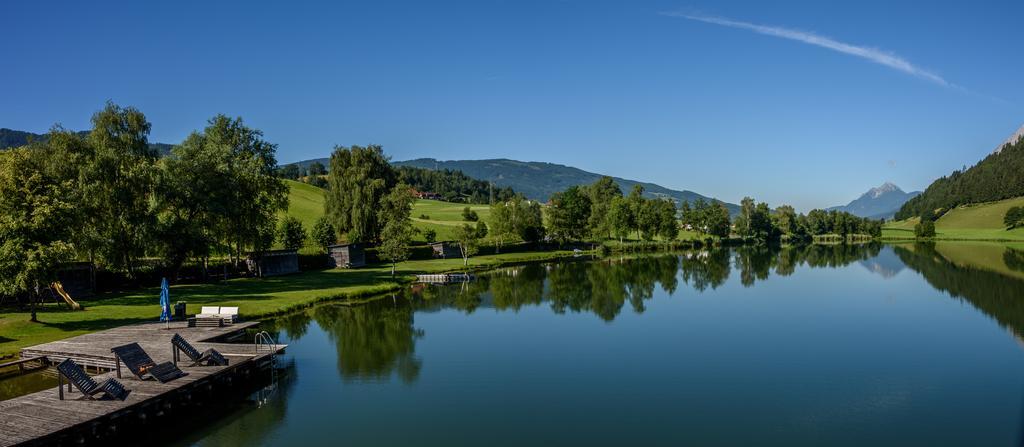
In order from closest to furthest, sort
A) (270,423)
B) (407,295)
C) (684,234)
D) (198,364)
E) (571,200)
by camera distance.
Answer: (270,423) < (198,364) < (407,295) < (571,200) < (684,234)

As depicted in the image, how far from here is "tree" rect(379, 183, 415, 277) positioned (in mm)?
66000

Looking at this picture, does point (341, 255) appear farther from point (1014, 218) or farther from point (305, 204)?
point (1014, 218)

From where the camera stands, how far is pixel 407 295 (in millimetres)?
55094

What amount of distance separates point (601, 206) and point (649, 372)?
108 m

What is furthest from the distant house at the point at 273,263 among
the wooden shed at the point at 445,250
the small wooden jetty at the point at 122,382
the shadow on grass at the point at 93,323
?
the small wooden jetty at the point at 122,382

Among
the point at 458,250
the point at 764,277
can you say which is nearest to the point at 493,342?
the point at 764,277

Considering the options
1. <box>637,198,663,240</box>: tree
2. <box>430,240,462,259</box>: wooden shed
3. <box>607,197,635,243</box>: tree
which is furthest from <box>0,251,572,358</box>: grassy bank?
<box>637,198,663,240</box>: tree

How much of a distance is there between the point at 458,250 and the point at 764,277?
44.3 meters

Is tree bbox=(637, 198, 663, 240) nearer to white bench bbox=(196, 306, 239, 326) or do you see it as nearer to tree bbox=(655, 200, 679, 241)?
tree bbox=(655, 200, 679, 241)

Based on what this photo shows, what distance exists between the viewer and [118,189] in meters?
44.8

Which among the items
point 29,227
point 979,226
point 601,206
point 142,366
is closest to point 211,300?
point 29,227

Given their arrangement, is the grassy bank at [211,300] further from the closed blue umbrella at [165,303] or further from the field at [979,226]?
the field at [979,226]

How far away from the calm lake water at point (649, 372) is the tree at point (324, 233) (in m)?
31.7

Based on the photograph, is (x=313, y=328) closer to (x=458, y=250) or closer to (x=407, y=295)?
(x=407, y=295)
